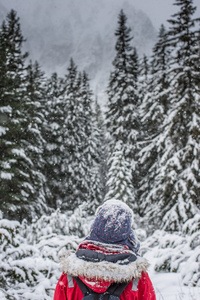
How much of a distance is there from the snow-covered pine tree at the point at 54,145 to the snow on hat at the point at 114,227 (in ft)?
66.9

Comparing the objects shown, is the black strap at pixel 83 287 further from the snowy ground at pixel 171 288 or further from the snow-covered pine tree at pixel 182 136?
the snow-covered pine tree at pixel 182 136

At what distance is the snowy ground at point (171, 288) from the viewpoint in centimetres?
416

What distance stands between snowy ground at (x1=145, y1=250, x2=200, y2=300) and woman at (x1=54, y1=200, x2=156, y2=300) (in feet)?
8.23

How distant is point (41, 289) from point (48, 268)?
2.84 feet

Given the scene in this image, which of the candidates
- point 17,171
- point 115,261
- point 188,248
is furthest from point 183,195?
point 115,261

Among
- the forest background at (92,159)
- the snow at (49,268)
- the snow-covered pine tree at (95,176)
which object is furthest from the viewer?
the snow-covered pine tree at (95,176)

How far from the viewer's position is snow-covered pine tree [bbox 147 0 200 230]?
1298 centimetres

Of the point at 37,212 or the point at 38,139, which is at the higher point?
the point at 38,139

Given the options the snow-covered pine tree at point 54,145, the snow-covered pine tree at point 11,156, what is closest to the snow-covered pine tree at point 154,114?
the snow-covered pine tree at point 54,145

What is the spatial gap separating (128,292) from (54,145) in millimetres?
21612

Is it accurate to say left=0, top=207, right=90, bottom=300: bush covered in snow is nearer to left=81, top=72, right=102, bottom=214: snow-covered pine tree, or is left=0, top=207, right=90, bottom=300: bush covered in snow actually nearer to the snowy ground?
the snowy ground

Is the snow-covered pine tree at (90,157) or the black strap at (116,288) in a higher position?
the snow-covered pine tree at (90,157)

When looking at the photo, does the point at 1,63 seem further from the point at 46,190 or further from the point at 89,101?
the point at 89,101

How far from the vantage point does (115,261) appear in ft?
6.41
